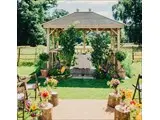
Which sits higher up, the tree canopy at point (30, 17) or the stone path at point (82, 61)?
the tree canopy at point (30, 17)

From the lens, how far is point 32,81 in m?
6.90

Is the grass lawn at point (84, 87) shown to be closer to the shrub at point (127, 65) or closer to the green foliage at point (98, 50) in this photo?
the shrub at point (127, 65)

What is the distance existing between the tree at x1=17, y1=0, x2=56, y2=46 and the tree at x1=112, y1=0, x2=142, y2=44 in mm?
1102

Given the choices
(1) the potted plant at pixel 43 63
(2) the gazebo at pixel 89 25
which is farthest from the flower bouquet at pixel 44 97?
(2) the gazebo at pixel 89 25

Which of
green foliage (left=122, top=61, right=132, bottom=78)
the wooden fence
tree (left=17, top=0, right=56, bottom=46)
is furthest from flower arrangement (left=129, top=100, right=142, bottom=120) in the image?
tree (left=17, top=0, right=56, bottom=46)

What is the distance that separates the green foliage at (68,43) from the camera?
306 inches

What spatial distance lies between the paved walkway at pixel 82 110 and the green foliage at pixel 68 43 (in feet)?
4.66

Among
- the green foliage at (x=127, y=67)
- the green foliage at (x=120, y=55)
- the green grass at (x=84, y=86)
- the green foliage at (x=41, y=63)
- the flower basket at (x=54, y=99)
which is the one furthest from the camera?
the green foliage at (x=120, y=55)

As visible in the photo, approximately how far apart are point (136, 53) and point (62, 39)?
2.56m

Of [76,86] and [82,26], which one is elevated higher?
[82,26]

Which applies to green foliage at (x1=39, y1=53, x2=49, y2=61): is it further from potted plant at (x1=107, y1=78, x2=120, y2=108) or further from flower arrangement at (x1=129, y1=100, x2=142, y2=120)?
flower arrangement at (x1=129, y1=100, x2=142, y2=120)
